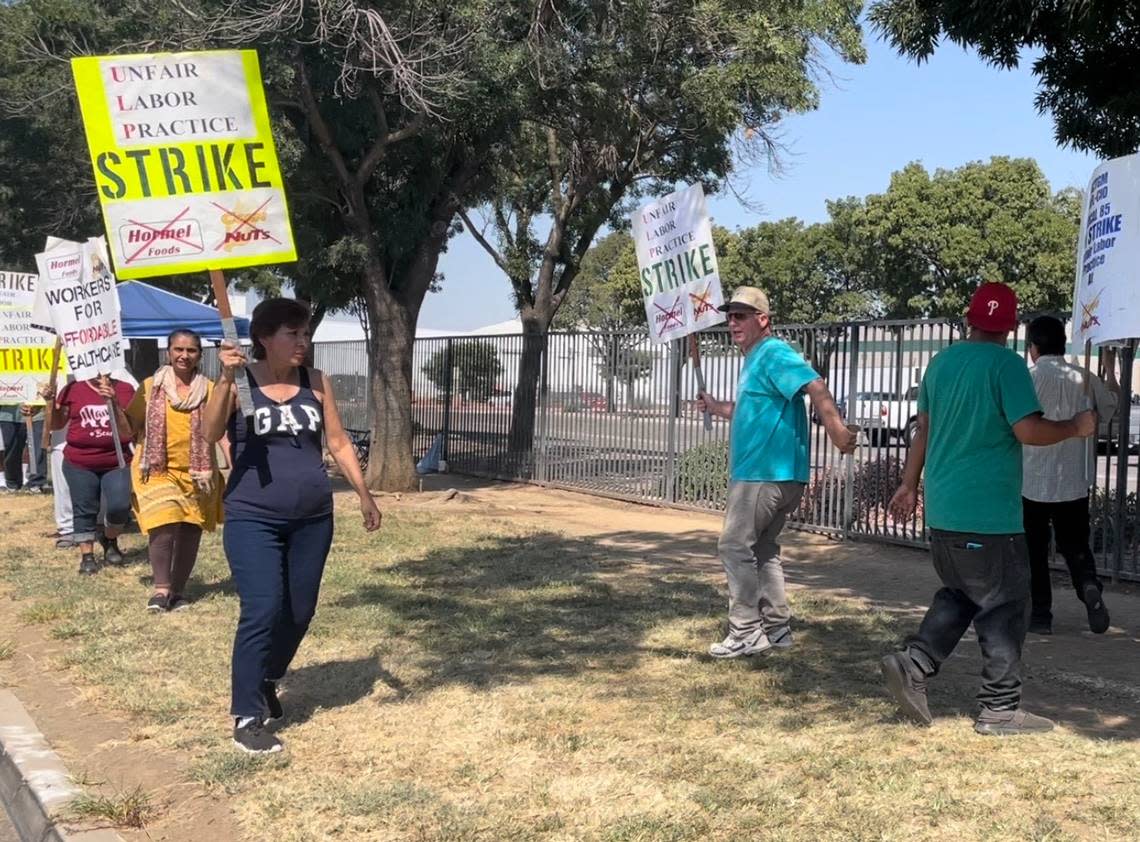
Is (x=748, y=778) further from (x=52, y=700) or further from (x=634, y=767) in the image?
(x=52, y=700)

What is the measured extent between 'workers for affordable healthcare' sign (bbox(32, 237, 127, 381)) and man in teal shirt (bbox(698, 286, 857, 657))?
4.91m

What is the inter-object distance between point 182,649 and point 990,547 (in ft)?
13.8

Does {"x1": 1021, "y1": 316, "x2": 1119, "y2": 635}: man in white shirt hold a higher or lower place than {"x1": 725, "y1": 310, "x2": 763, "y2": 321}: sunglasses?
lower

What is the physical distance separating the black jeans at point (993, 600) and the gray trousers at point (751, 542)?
4.17 ft

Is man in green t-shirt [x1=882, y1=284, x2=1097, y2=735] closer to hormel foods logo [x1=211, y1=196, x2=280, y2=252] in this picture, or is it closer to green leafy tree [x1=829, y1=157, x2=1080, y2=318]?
hormel foods logo [x1=211, y1=196, x2=280, y2=252]

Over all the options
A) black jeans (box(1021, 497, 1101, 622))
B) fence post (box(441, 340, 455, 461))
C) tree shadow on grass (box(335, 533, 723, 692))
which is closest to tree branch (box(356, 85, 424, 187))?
fence post (box(441, 340, 455, 461))

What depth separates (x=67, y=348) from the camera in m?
8.90

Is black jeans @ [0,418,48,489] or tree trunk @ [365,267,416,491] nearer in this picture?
black jeans @ [0,418,48,489]

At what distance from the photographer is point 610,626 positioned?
7254 mm

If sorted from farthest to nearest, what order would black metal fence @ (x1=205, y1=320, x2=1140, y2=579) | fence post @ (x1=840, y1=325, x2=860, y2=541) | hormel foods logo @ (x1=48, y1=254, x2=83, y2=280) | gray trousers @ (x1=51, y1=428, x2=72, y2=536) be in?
fence post @ (x1=840, y1=325, x2=860, y2=541) < gray trousers @ (x1=51, y1=428, x2=72, y2=536) < black metal fence @ (x1=205, y1=320, x2=1140, y2=579) < hormel foods logo @ (x1=48, y1=254, x2=83, y2=280)

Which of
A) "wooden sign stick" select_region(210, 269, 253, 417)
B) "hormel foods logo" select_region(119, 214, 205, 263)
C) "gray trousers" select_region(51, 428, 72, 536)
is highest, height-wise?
"hormel foods logo" select_region(119, 214, 205, 263)

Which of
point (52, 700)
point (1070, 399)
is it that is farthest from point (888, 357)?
point (52, 700)

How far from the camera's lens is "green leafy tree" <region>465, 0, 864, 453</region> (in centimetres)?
1421

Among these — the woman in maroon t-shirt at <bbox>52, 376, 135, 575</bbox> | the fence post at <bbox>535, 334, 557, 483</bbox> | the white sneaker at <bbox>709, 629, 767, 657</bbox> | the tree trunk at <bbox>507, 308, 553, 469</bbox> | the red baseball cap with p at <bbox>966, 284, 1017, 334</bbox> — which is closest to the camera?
the red baseball cap with p at <bbox>966, 284, 1017, 334</bbox>
